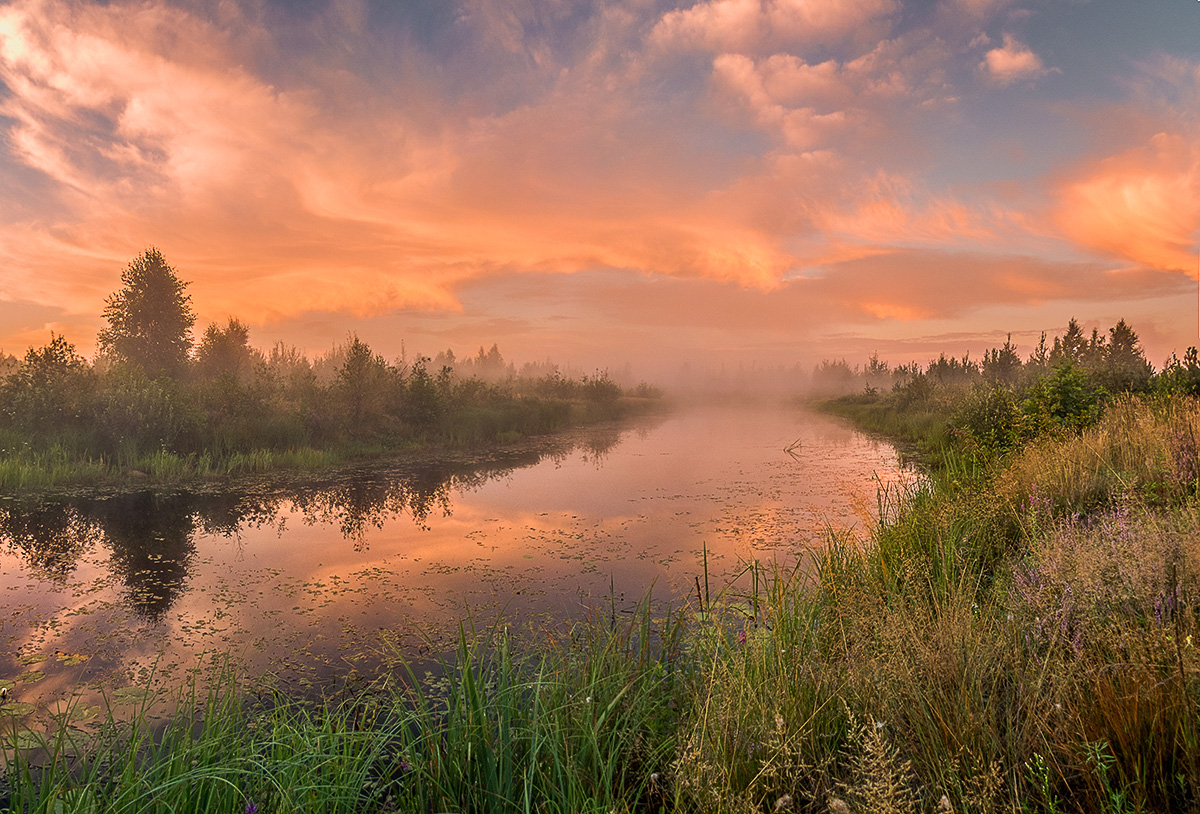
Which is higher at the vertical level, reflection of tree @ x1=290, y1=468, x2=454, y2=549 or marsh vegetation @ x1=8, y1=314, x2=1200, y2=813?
marsh vegetation @ x1=8, y1=314, x2=1200, y2=813

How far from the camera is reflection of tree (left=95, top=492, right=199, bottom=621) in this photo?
693 cm

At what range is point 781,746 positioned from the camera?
2.21 meters

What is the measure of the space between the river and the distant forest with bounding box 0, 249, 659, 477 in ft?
10.1

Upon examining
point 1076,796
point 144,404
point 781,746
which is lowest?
point 1076,796

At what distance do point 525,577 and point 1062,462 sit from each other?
6.47 meters

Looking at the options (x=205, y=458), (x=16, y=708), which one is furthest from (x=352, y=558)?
(x=205, y=458)

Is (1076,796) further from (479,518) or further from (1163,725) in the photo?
(479,518)

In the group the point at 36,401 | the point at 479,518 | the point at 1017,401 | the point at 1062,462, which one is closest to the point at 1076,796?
the point at 1062,462

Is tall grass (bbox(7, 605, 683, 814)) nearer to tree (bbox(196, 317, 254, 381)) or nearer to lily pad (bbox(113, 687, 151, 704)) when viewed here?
lily pad (bbox(113, 687, 151, 704))

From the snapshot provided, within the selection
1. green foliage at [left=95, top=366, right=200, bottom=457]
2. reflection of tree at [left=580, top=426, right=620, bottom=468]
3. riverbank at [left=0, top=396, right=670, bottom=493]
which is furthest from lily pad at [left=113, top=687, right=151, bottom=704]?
reflection of tree at [left=580, top=426, right=620, bottom=468]

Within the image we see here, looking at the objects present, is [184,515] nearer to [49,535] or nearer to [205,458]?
[49,535]

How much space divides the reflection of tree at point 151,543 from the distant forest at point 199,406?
3.15m

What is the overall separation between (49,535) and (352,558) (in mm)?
5015

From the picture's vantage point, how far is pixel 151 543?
8742 millimetres
